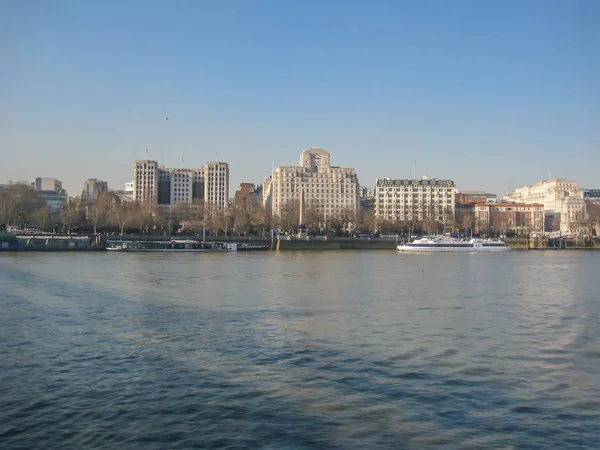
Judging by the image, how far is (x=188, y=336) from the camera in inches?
674

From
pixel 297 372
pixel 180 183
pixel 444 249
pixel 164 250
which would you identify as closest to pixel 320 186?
pixel 180 183

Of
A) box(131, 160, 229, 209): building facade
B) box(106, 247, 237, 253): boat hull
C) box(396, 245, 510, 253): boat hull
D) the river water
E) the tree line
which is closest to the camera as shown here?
the river water

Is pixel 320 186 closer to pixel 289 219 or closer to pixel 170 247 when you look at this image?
pixel 289 219

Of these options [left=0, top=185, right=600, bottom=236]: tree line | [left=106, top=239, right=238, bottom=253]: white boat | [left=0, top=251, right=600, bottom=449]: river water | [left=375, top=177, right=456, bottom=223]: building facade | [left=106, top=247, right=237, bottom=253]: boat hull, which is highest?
[left=375, top=177, right=456, bottom=223]: building facade

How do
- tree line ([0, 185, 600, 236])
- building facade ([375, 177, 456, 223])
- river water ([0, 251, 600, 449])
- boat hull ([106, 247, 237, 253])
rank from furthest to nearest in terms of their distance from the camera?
building facade ([375, 177, 456, 223]), tree line ([0, 185, 600, 236]), boat hull ([106, 247, 237, 253]), river water ([0, 251, 600, 449])

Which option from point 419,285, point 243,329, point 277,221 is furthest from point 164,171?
point 243,329

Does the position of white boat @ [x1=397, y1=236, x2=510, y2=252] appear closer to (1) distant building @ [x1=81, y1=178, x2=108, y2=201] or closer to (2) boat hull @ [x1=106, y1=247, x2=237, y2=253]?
(2) boat hull @ [x1=106, y1=247, x2=237, y2=253]

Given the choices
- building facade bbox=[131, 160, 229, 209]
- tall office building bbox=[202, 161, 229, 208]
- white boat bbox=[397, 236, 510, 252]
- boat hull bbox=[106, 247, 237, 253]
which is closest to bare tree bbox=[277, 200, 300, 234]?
white boat bbox=[397, 236, 510, 252]

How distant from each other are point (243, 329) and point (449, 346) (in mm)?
6228

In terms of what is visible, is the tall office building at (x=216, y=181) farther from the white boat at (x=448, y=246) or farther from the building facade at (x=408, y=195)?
the white boat at (x=448, y=246)

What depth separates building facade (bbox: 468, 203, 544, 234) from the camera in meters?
142

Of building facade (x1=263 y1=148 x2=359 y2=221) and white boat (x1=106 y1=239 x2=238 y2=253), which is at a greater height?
building facade (x1=263 y1=148 x2=359 y2=221)

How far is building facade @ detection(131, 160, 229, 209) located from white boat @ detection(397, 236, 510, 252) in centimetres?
9216

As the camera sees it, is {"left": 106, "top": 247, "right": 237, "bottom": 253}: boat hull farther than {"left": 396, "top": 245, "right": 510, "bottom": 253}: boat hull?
No
